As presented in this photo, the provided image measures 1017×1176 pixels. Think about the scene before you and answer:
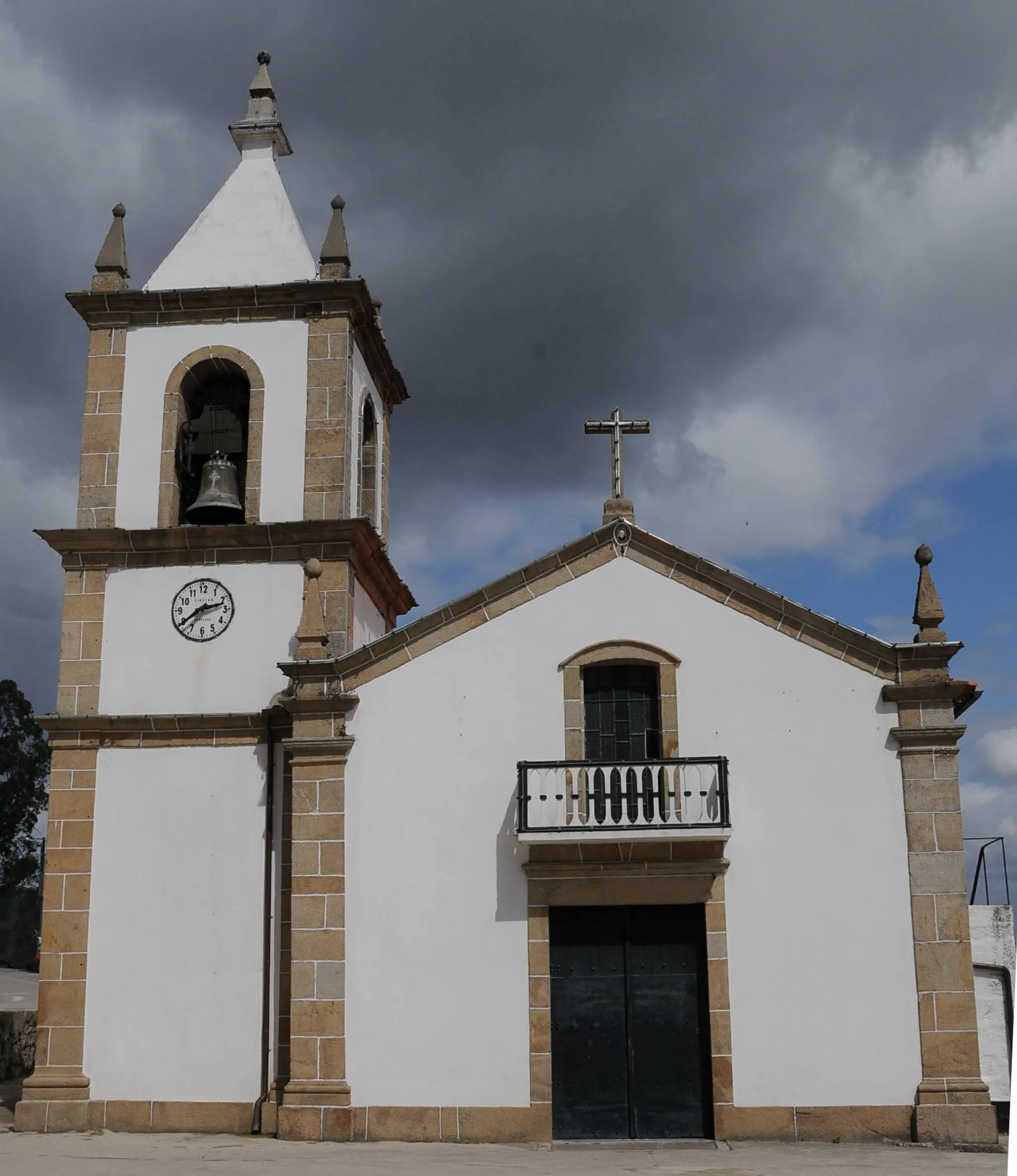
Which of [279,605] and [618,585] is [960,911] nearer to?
[618,585]

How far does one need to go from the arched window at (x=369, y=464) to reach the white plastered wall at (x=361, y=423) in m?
0.02

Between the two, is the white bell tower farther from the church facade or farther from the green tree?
the green tree

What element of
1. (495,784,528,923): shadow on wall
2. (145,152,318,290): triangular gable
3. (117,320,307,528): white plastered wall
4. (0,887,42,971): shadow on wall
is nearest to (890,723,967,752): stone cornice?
(495,784,528,923): shadow on wall

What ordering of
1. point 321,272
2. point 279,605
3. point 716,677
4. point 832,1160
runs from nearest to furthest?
point 832,1160, point 716,677, point 279,605, point 321,272

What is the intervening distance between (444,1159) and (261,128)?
44.3 feet

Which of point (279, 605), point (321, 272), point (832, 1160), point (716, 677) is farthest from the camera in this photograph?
point (321, 272)

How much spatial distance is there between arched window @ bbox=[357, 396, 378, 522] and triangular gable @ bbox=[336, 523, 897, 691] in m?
3.48

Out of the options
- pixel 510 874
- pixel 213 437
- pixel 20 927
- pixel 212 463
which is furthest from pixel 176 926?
pixel 20 927

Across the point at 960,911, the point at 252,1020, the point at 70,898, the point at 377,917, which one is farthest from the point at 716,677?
the point at 70,898

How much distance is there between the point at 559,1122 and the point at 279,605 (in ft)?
21.5

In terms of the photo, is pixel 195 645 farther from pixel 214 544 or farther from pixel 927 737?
pixel 927 737

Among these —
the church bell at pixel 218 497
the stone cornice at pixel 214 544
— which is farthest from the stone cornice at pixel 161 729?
the church bell at pixel 218 497

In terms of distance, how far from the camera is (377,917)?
1424 centimetres

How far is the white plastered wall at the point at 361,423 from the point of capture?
17047mm
